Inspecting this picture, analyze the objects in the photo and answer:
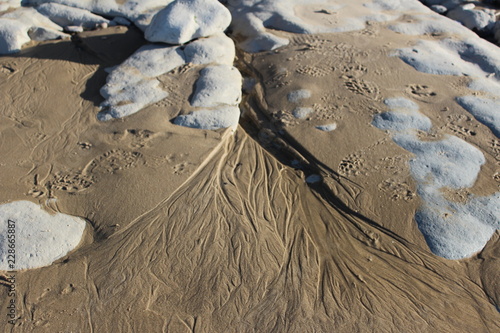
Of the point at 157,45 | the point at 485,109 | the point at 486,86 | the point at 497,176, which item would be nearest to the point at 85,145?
the point at 157,45

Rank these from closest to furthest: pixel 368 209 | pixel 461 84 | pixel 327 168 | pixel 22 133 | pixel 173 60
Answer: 1. pixel 368 209
2. pixel 327 168
3. pixel 22 133
4. pixel 461 84
5. pixel 173 60

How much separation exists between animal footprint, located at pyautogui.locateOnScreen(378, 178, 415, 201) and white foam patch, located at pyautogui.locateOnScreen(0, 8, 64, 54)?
5.69 metres

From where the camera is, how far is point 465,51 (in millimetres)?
6430

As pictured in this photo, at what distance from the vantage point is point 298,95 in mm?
5703

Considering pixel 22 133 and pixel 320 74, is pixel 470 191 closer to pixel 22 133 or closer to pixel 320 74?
pixel 320 74

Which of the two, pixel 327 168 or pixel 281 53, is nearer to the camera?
pixel 327 168

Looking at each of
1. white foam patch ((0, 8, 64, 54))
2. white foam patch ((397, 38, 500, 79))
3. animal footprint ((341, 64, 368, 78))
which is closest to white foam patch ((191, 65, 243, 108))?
animal footprint ((341, 64, 368, 78))

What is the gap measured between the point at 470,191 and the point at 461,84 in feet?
6.57

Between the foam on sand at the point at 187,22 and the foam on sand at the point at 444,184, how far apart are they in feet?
9.83

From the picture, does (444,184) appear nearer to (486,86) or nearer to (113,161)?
(486,86)

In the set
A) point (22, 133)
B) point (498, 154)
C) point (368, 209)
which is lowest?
point (22, 133)

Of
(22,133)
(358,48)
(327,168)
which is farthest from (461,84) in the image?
(22,133)

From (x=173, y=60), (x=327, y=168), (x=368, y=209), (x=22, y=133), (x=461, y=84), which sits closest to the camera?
(x=368, y=209)

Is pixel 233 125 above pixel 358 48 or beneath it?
beneath
